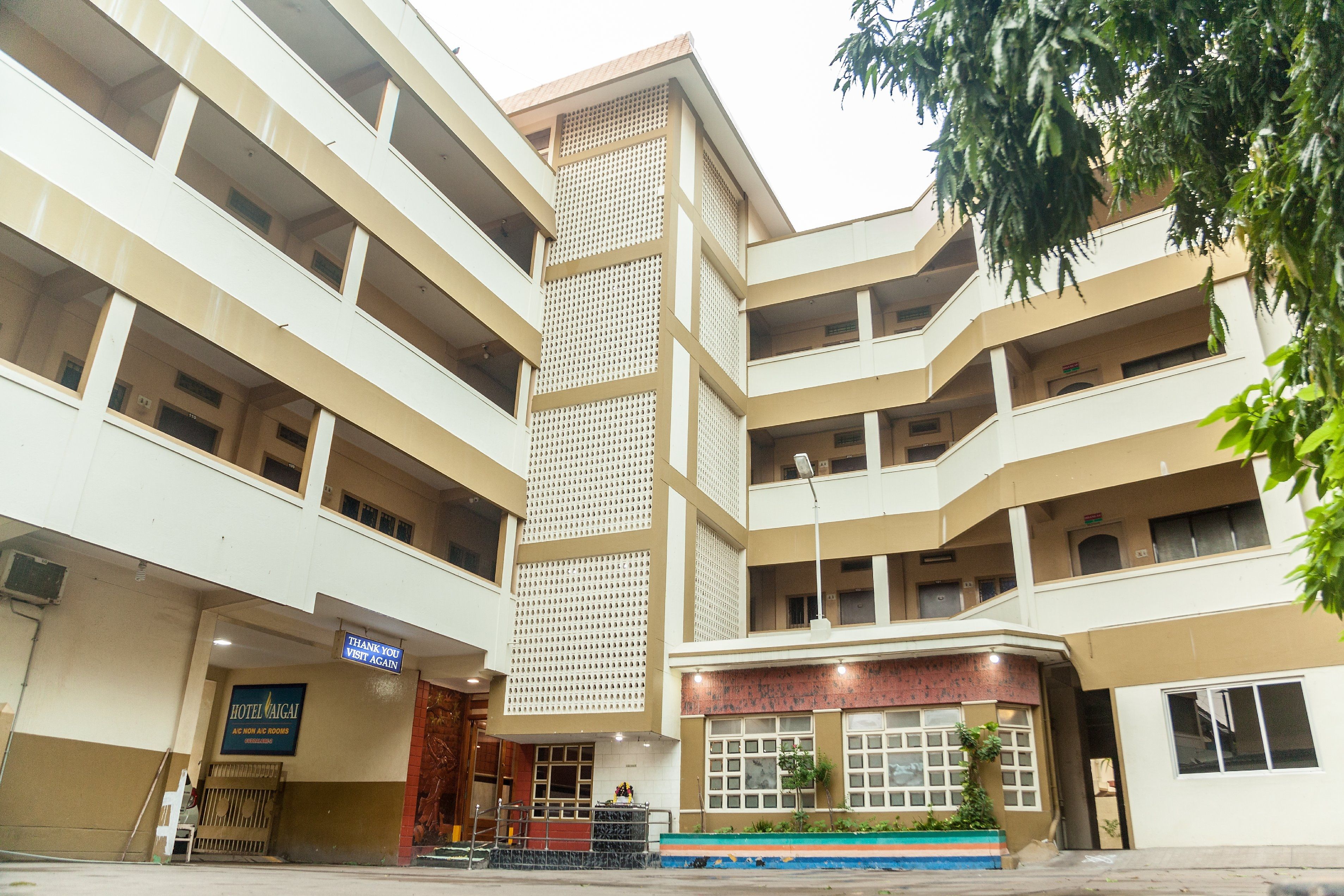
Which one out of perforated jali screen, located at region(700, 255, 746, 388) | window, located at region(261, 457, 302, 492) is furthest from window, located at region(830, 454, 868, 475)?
window, located at region(261, 457, 302, 492)

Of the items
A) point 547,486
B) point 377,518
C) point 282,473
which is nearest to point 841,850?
point 547,486

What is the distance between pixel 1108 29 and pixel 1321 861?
11.7m

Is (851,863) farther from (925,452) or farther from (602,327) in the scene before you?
(602,327)

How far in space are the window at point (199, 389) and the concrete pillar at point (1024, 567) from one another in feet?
49.4

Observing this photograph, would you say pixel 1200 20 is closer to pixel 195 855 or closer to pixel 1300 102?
pixel 1300 102

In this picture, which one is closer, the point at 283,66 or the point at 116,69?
the point at 116,69

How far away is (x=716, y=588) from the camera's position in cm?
2106

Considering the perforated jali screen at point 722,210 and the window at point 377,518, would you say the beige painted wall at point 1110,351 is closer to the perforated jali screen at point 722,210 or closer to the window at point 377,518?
the perforated jali screen at point 722,210

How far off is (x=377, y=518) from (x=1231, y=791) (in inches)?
640

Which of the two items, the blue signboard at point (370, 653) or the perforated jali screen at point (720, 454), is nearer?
the blue signboard at point (370, 653)

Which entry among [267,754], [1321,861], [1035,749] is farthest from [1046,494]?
[267,754]

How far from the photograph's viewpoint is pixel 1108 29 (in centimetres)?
637

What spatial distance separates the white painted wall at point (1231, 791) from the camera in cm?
1388

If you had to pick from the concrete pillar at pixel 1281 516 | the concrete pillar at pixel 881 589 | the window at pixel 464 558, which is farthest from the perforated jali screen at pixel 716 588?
the concrete pillar at pixel 1281 516
